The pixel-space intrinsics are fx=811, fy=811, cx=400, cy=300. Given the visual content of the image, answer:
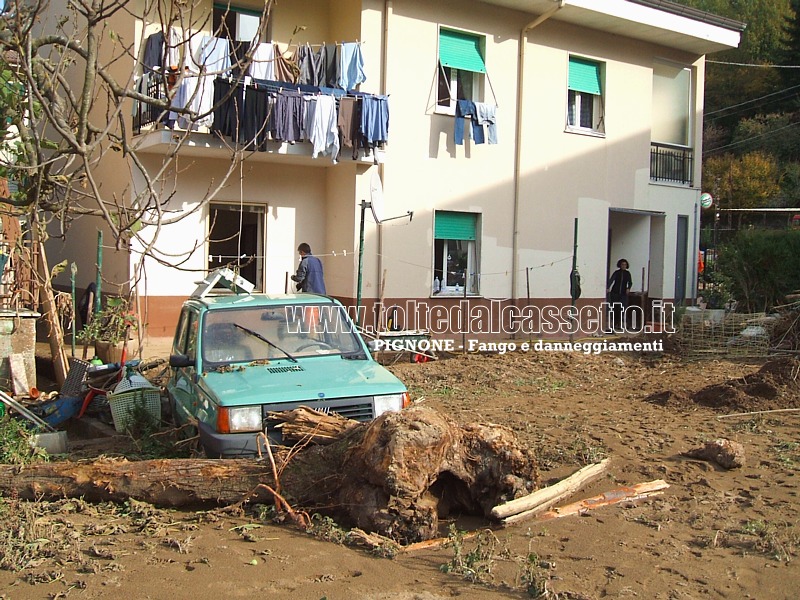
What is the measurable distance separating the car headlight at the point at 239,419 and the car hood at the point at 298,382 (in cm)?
6

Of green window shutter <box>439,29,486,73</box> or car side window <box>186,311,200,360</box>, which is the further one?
green window shutter <box>439,29,486,73</box>

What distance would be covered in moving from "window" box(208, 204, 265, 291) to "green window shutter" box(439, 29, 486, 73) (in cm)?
500

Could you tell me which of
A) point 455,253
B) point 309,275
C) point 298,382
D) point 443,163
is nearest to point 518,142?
point 443,163

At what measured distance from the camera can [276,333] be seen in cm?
753

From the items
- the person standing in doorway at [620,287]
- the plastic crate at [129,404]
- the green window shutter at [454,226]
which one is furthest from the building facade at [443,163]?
the plastic crate at [129,404]

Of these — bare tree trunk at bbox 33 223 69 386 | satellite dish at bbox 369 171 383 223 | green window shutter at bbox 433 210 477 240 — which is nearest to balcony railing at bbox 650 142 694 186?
green window shutter at bbox 433 210 477 240

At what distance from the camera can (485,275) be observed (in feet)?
58.3

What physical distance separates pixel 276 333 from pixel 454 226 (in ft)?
34.0

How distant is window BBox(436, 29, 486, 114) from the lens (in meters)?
17.0

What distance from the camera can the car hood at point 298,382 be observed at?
6.30 metres

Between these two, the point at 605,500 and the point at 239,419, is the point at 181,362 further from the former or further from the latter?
the point at 605,500

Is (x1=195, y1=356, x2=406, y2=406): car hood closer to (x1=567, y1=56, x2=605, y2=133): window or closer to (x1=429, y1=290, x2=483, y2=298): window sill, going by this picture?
(x1=429, y1=290, x2=483, y2=298): window sill

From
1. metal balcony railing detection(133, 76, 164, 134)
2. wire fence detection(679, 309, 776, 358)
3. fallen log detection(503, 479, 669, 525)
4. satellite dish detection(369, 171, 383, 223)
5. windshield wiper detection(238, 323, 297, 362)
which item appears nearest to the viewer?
fallen log detection(503, 479, 669, 525)

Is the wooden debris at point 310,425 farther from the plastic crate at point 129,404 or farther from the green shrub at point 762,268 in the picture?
the green shrub at point 762,268
